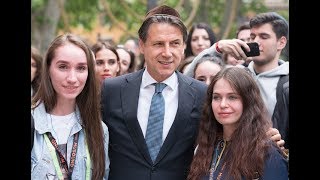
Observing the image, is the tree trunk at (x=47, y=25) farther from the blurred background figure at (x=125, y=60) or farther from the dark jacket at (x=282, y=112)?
the dark jacket at (x=282, y=112)

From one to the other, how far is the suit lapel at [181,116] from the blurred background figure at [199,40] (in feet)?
8.50

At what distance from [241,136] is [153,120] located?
570 millimetres

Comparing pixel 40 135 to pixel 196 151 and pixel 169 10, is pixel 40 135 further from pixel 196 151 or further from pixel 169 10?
pixel 169 10

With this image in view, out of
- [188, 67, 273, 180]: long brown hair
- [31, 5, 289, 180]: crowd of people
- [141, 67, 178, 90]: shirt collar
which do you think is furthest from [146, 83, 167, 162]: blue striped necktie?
[188, 67, 273, 180]: long brown hair

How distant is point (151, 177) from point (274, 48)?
6.56 ft

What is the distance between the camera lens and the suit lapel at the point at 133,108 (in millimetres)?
3579

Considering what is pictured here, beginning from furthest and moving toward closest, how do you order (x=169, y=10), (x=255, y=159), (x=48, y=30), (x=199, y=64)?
(x=48, y=30) → (x=199, y=64) → (x=169, y=10) → (x=255, y=159)

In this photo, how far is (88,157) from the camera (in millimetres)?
3389

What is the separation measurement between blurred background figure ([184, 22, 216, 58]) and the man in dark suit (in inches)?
99.1

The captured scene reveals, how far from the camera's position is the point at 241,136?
342 centimetres

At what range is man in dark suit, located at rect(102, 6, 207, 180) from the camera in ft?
11.8

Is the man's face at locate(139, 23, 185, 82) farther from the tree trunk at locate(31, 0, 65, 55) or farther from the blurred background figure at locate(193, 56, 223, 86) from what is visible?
the tree trunk at locate(31, 0, 65, 55)

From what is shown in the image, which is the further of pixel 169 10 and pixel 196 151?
pixel 169 10
